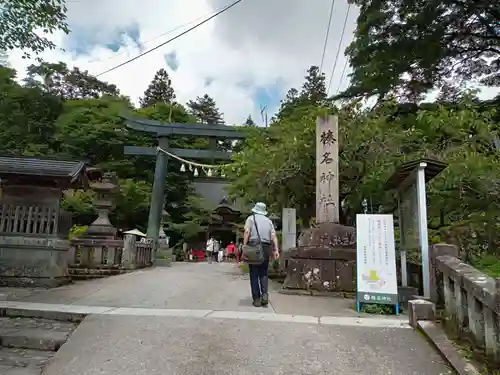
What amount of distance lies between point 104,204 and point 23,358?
11.1 meters

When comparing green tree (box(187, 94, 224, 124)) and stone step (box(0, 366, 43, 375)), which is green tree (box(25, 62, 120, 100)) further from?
stone step (box(0, 366, 43, 375))

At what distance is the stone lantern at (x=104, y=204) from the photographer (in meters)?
14.3

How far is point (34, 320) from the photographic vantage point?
552 cm

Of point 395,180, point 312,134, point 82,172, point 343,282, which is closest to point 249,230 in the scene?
point 343,282

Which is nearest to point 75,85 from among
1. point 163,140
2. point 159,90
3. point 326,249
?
point 159,90

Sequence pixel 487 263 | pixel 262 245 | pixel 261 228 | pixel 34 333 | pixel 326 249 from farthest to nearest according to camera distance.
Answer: pixel 487 263
pixel 326 249
pixel 261 228
pixel 262 245
pixel 34 333

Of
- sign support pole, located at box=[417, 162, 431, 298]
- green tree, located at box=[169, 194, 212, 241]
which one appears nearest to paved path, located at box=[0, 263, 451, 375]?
sign support pole, located at box=[417, 162, 431, 298]

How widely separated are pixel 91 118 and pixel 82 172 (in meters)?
22.0

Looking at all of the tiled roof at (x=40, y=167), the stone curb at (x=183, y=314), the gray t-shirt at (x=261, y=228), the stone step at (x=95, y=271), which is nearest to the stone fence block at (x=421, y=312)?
the stone curb at (x=183, y=314)

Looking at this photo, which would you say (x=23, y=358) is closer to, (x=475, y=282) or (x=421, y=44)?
(x=475, y=282)

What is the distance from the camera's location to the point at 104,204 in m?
15.0

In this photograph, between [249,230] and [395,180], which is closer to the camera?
[249,230]

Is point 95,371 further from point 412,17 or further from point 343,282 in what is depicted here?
point 412,17

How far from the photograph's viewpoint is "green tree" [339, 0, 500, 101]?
1314cm
